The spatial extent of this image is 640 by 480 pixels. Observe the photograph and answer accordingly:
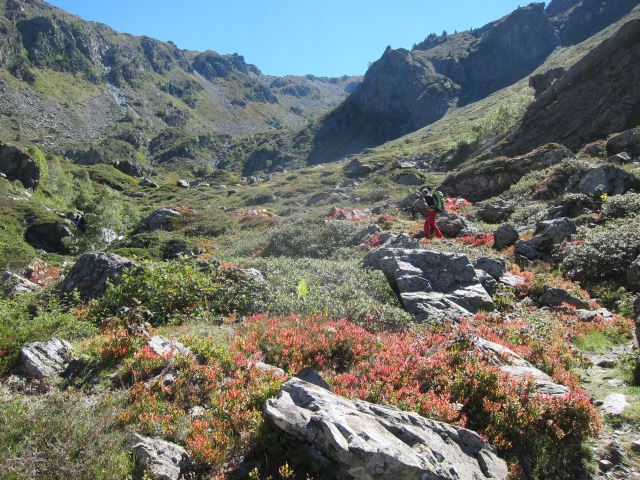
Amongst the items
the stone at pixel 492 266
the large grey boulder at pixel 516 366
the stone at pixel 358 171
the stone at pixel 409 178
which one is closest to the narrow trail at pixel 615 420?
the large grey boulder at pixel 516 366

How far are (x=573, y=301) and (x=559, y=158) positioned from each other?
2260 centimetres

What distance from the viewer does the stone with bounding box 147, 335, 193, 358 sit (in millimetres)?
8117

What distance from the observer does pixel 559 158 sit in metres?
32.3

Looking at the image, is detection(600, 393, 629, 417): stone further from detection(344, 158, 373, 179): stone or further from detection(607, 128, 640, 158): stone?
detection(344, 158, 373, 179): stone

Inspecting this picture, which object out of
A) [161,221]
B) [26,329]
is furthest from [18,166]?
[26,329]

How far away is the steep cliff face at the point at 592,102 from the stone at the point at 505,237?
20509 mm

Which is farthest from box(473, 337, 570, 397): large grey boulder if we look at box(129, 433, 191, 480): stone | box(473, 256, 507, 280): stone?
box(473, 256, 507, 280): stone

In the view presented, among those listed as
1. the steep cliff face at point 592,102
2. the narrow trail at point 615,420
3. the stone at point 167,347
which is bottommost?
the stone at point 167,347

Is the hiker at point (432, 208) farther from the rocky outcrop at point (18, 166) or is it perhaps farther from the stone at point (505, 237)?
the rocky outcrop at point (18, 166)

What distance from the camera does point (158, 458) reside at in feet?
17.2

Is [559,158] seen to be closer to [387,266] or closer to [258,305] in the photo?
[387,266]

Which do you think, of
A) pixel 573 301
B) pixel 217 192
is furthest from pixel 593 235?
pixel 217 192

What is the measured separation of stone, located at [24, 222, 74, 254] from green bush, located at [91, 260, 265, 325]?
97.0 feet

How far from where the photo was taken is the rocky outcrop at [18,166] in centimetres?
4938
